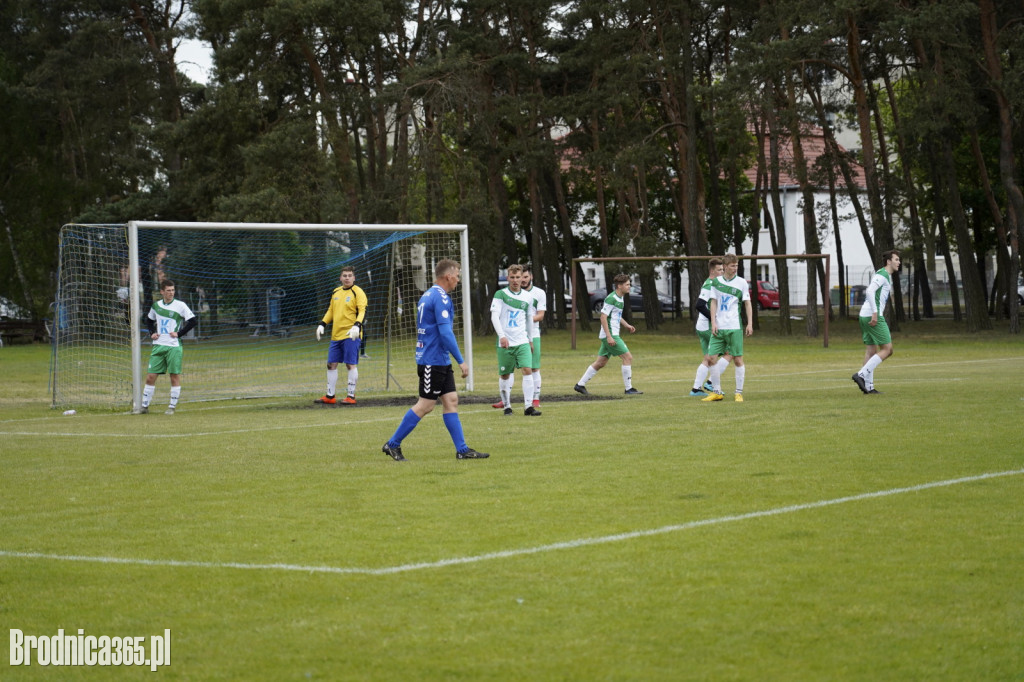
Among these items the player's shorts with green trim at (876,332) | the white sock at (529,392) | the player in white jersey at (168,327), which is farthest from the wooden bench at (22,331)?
the player's shorts with green trim at (876,332)

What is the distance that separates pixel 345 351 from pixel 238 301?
8688mm

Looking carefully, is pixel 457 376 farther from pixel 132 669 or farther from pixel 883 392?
pixel 132 669

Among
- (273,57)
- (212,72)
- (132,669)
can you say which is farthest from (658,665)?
(212,72)

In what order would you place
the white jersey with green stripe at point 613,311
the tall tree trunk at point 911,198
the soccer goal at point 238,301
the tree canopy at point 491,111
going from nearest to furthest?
the white jersey with green stripe at point 613,311
the soccer goal at point 238,301
the tree canopy at point 491,111
the tall tree trunk at point 911,198

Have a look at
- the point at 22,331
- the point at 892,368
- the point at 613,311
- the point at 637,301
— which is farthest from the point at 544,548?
the point at 637,301

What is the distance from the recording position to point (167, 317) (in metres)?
17.2

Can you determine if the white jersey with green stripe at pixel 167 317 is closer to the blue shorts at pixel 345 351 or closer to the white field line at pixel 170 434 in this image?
the blue shorts at pixel 345 351

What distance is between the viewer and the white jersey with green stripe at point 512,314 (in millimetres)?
15742

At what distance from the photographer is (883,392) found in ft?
56.5

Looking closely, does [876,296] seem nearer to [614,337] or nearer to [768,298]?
[614,337]

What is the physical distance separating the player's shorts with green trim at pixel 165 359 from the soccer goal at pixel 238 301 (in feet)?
2.13

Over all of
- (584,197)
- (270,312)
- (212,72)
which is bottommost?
(270,312)

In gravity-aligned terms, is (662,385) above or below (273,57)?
A: below

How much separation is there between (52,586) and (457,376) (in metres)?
16.3
